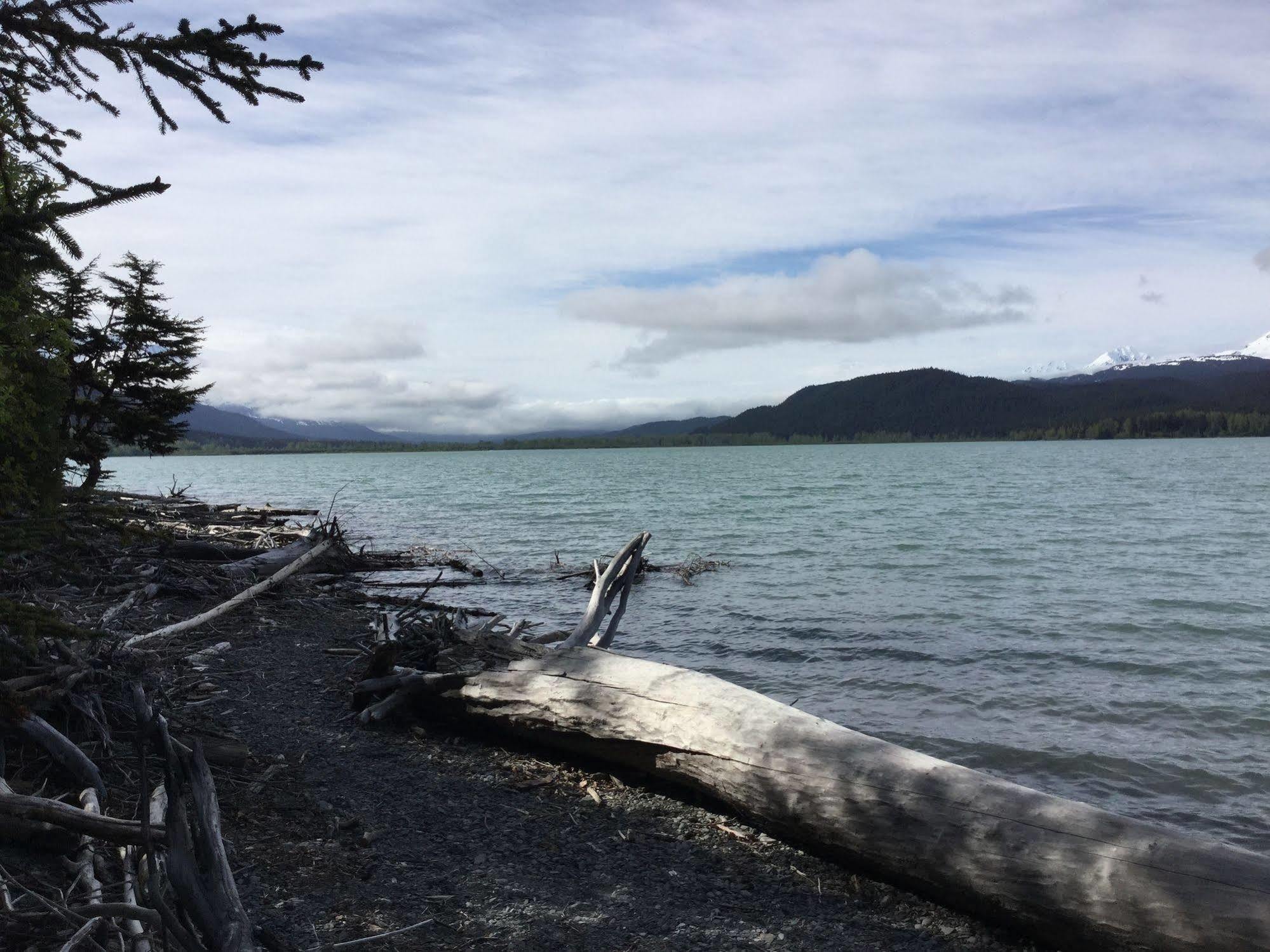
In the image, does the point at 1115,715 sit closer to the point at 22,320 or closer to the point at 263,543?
the point at 22,320

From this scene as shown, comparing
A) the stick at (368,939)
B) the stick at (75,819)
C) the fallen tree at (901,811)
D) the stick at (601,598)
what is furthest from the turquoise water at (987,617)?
the stick at (75,819)

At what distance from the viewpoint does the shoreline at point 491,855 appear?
464cm

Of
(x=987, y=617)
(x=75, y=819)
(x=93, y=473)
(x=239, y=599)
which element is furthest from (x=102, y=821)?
(x=93, y=473)

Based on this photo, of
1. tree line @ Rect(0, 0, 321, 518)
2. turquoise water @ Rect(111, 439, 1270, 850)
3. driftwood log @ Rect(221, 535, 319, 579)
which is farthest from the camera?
driftwood log @ Rect(221, 535, 319, 579)

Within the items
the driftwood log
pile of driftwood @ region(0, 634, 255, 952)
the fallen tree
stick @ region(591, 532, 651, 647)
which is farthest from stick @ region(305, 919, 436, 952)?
the driftwood log

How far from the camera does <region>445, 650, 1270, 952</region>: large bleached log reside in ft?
14.1

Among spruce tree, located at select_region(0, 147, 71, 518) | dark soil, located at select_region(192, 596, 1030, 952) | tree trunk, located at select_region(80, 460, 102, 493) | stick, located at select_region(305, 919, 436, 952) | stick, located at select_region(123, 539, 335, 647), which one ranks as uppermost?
spruce tree, located at select_region(0, 147, 71, 518)

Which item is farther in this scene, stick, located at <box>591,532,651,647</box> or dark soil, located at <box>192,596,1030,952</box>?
stick, located at <box>591,532,651,647</box>

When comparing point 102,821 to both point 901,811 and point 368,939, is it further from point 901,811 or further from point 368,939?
point 901,811

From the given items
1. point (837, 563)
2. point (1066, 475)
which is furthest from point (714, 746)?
point (1066, 475)

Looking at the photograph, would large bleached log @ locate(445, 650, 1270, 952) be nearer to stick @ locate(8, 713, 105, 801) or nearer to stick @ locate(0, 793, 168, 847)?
stick @ locate(8, 713, 105, 801)

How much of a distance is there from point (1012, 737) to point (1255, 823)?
2.34 meters

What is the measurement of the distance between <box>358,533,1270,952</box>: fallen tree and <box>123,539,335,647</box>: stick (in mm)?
3966

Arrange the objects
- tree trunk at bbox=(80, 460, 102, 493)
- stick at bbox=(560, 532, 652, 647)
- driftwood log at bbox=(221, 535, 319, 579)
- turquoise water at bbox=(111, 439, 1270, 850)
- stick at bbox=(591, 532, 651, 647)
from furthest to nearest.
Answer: tree trunk at bbox=(80, 460, 102, 493)
driftwood log at bbox=(221, 535, 319, 579)
stick at bbox=(591, 532, 651, 647)
stick at bbox=(560, 532, 652, 647)
turquoise water at bbox=(111, 439, 1270, 850)
